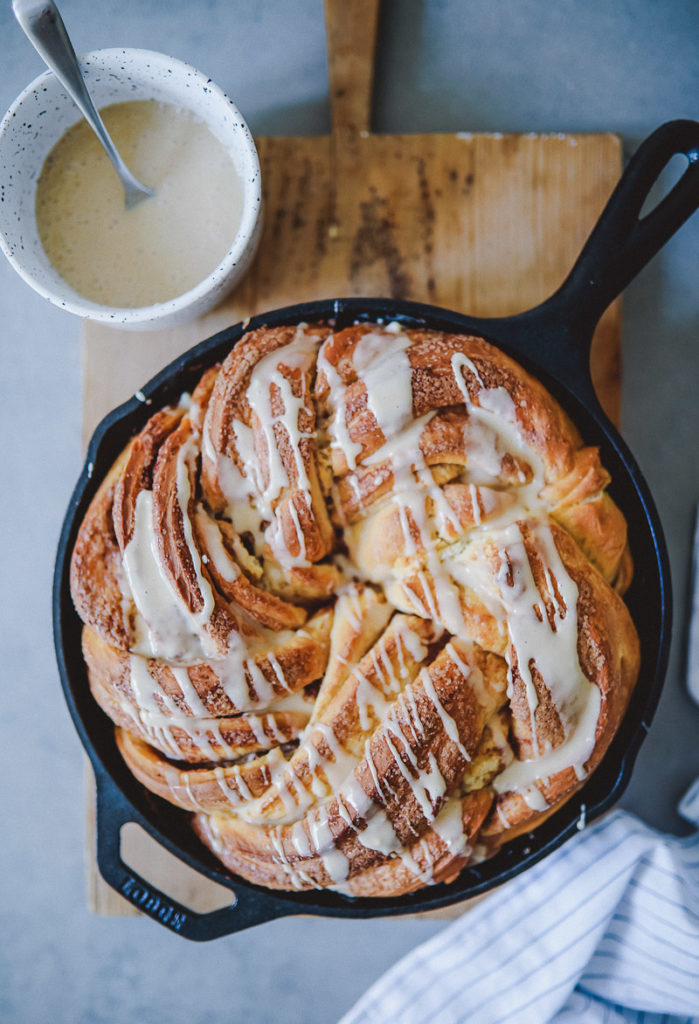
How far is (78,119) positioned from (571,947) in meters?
1.59

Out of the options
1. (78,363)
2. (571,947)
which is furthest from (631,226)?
(571,947)

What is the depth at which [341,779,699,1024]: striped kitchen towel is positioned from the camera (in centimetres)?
142

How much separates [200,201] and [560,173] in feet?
2.06

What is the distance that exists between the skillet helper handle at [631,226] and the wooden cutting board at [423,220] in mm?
236

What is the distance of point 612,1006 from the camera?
149 centimetres

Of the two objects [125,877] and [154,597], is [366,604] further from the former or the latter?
[125,877]

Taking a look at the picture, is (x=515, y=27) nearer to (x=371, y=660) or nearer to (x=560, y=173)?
(x=560, y=173)

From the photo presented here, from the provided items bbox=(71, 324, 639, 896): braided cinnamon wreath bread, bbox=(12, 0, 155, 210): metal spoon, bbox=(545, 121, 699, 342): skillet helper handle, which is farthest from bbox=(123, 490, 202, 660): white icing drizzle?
bbox=(545, 121, 699, 342): skillet helper handle

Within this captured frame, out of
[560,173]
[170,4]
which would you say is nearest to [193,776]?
[560,173]

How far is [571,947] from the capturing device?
1.42 metres

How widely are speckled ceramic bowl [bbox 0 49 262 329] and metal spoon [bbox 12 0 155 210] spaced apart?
50 millimetres

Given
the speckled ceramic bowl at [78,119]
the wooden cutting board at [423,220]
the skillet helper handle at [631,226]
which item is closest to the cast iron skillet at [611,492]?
the skillet helper handle at [631,226]

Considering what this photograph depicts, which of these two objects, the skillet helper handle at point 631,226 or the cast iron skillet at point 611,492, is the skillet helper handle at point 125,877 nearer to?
the cast iron skillet at point 611,492

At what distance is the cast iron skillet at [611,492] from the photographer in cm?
121
